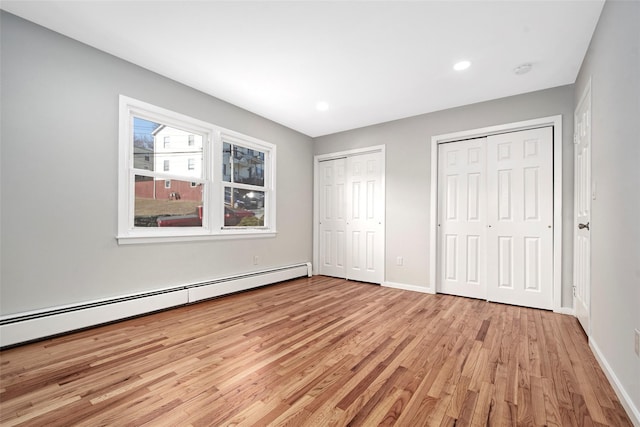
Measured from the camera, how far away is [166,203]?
3283 mm

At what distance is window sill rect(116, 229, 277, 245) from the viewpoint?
113 inches

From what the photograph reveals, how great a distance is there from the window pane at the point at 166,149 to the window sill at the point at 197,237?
76 centimetres

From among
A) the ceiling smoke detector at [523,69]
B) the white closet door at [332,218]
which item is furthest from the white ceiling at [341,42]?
the white closet door at [332,218]

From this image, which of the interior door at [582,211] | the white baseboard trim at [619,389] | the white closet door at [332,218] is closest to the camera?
the white baseboard trim at [619,389]

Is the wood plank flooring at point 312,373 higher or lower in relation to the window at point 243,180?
lower

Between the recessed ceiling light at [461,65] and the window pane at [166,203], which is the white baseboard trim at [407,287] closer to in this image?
the recessed ceiling light at [461,65]

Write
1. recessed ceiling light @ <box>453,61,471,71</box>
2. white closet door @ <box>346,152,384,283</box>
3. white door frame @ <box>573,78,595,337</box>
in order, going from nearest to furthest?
Answer: 1. white door frame @ <box>573,78,595,337</box>
2. recessed ceiling light @ <box>453,61,471,71</box>
3. white closet door @ <box>346,152,384,283</box>

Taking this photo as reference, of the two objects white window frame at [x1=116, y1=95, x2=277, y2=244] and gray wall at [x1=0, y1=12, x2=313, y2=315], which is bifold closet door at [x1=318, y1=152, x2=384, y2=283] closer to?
white window frame at [x1=116, y1=95, x2=277, y2=244]

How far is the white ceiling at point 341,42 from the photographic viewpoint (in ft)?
7.03

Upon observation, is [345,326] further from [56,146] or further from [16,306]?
[56,146]

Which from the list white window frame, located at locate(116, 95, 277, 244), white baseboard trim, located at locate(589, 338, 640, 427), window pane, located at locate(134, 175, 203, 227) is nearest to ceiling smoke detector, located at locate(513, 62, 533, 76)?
white baseboard trim, located at locate(589, 338, 640, 427)

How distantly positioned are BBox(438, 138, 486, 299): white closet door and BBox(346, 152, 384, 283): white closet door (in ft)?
3.04

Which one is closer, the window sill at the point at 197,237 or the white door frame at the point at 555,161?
the window sill at the point at 197,237

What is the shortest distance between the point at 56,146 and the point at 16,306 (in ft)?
4.41
